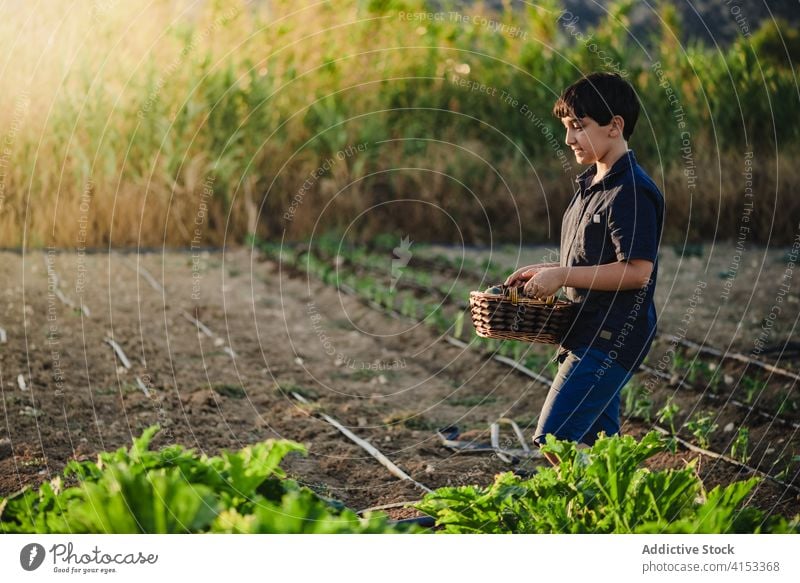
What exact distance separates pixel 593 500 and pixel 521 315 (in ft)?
2.02

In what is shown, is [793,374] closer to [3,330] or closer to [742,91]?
[3,330]

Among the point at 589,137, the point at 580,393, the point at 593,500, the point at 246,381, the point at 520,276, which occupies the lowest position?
the point at 246,381

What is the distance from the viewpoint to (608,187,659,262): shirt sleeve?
3043mm

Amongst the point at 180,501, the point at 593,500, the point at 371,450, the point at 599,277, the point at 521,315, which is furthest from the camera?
the point at 371,450

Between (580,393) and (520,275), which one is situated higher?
(520,275)

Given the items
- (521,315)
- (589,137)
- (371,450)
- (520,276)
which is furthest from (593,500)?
(371,450)

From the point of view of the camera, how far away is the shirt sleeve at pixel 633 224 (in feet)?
9.98

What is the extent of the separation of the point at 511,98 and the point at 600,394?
7.72 m

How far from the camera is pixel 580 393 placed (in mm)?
3119

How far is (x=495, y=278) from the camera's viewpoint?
8.05 meters

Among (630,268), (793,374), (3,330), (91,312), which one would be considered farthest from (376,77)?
(630,268)

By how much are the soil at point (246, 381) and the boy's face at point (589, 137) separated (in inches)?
56.3

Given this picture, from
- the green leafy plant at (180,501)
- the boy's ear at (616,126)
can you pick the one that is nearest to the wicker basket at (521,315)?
the boy's ear at (616,126)

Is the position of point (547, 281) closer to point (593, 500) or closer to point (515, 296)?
point (515, 296)
